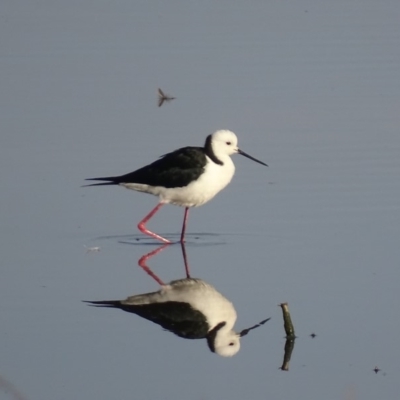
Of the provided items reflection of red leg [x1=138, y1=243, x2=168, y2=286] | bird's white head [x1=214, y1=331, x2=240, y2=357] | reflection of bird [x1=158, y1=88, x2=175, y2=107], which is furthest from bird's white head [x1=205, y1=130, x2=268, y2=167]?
bird's white head [x1=214, y1=331, x2=240, y2=357]

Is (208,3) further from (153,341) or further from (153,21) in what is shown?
(153,341)

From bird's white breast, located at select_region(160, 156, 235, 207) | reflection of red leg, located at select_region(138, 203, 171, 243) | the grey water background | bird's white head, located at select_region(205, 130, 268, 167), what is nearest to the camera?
the grey water background

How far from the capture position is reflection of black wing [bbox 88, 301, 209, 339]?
7309mm

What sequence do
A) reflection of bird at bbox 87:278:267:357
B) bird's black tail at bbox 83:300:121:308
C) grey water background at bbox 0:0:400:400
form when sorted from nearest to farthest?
grey water background at bbox 0:0:400:400 → reflection of bird at bbox 87:278:267:357 → bird's black tail at bbox 83:300:121:308

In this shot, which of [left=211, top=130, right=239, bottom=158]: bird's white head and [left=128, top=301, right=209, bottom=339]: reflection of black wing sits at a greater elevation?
[left=211, top=130, right=239, bottom=158]: bird's white head

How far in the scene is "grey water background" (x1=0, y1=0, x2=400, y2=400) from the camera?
6801mm

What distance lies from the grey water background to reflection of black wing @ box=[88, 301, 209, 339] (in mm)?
115

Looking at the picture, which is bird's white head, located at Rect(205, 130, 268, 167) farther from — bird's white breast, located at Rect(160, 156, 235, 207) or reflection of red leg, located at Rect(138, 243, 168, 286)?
reflection of red leg, located at Rect(138, 243, 168, 286)

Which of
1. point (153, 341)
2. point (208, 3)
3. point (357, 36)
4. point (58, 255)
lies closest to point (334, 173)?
point (58, 255)

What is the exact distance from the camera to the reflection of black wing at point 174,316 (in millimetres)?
7309

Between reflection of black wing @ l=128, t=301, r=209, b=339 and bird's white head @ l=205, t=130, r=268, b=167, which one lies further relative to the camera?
bird's white head @ l=205, t=130, r=268, b=167

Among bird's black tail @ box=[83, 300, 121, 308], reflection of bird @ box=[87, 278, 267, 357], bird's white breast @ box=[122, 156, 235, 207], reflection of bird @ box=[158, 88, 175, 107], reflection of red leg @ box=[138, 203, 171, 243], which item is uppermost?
reflection of bird @ box=[158, 88, 175, 107]

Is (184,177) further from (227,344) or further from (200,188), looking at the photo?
(227,344)

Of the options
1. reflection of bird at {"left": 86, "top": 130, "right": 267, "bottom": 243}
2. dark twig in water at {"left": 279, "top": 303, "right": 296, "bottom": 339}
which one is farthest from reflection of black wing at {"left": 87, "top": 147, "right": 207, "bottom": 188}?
dark twig in water at {"left": 279, "top": 303, "right": 296, "bottom": 339}
